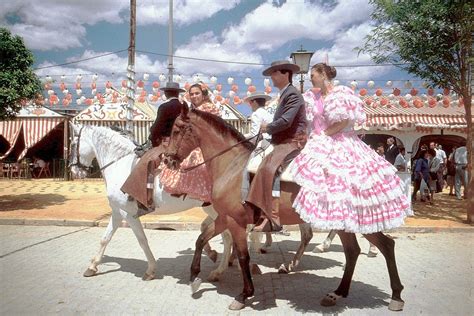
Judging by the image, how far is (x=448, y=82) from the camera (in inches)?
406

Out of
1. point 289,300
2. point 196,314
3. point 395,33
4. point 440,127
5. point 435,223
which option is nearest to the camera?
point 196,314

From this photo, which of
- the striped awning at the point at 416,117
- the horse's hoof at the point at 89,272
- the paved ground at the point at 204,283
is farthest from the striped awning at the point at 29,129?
the horse's hoof at the point at 89,272

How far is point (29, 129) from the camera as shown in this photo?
21.7 metres

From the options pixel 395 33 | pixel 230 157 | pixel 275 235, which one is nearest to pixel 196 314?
pixel 230 157

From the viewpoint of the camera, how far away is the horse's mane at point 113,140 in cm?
563

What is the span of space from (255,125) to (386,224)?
10.4 feet

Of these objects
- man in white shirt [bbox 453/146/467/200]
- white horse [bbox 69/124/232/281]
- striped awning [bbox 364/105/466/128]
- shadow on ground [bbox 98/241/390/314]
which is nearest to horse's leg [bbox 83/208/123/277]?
white horse [bbox 69/124/232/281]

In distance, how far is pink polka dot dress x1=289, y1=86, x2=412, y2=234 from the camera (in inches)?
146

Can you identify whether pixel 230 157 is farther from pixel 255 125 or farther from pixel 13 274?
pixel 13 274

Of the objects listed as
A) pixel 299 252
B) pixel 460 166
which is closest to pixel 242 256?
pixel 299 252

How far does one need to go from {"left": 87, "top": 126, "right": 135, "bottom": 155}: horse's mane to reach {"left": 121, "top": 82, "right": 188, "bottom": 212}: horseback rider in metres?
0.45

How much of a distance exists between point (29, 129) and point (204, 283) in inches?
806

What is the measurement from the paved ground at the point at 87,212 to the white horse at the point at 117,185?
141 inches

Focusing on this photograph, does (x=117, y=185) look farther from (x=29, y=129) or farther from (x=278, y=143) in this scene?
(x=29, y=129)
